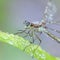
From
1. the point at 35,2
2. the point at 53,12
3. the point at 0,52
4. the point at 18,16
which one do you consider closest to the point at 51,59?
the point at 0,52

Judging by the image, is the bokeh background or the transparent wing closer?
the bokeh background

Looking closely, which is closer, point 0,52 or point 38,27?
point 0,52

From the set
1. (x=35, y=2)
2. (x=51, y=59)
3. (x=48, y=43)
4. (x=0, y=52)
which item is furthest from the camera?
(x=35, y=2)

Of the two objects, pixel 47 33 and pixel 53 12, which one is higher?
pixel 53 12

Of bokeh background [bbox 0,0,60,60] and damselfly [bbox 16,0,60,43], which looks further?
damselfly [bbox 16,0,60,43]

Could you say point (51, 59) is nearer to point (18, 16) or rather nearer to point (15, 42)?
point (15, 42)

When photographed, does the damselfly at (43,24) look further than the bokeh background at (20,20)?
Yes

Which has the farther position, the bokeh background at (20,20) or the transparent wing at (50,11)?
the transparent wing at (50,11)

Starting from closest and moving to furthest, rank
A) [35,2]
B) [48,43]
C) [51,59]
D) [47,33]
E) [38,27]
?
[51,59] < [48,43] < [47,33] < [38,27] < [35,2]
